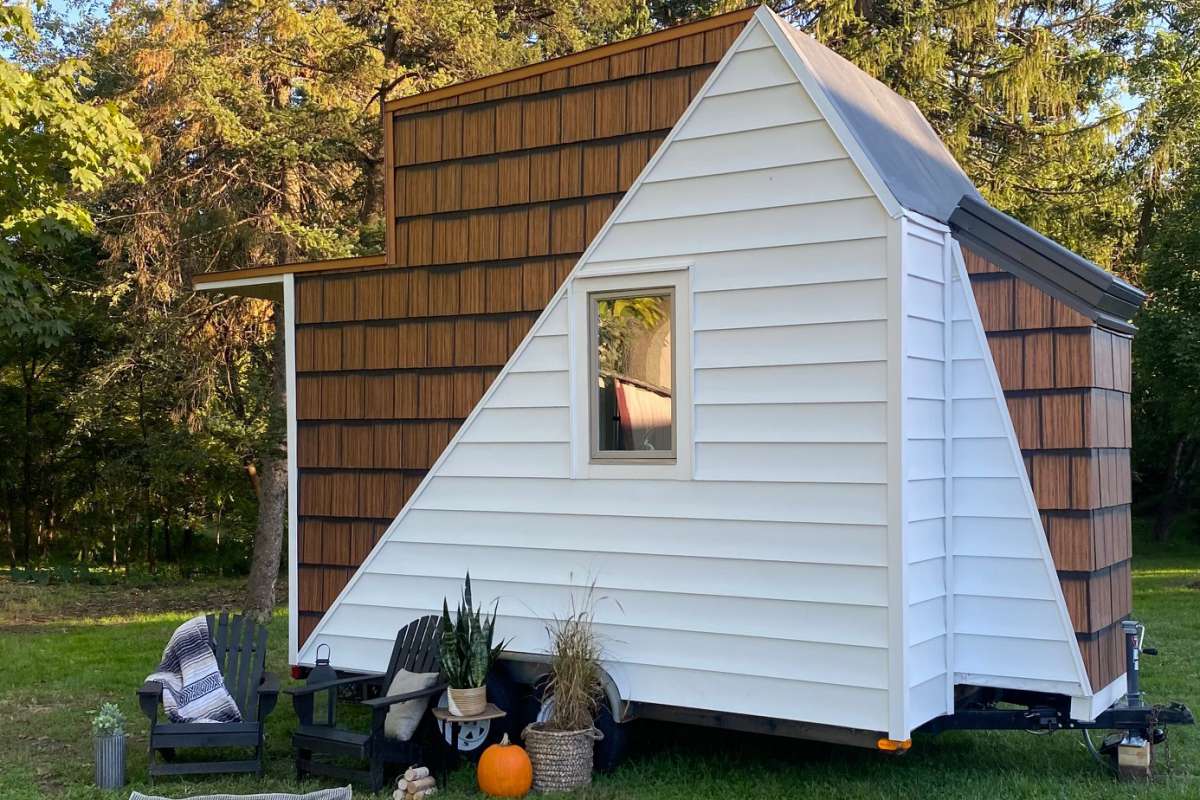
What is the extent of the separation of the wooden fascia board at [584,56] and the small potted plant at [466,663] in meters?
2.82

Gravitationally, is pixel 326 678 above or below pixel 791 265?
below

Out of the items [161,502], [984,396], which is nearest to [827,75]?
[984,396]

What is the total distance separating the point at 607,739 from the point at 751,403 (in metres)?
1.82

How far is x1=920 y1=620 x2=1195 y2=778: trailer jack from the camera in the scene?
529 centimetres

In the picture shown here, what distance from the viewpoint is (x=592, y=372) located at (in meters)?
5.91

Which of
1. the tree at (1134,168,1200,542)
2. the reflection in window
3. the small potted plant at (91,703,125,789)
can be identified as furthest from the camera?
the tree at (1134,168,1200,542)

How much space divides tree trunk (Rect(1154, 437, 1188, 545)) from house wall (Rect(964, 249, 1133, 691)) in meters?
18.6

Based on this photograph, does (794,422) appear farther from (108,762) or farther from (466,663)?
(108,762)

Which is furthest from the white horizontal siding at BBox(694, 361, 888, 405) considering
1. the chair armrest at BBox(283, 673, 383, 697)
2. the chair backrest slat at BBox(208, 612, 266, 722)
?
the chair backrest slat at BBox(208, 612, 266, 722)

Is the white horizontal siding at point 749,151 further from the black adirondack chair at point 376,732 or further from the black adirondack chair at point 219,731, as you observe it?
the black adirondack chair at point 219,731

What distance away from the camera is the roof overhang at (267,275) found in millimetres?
6781

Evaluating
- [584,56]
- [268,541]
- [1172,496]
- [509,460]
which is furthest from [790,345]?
[1172,496]

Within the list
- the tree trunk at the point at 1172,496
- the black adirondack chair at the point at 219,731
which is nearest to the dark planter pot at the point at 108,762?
the black adirondack chair at the point at 219,731

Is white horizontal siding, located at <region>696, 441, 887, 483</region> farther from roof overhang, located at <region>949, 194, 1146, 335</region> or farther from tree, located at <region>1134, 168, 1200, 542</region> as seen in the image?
tree, located at <region>1134, 168, 1200, 542</region>
